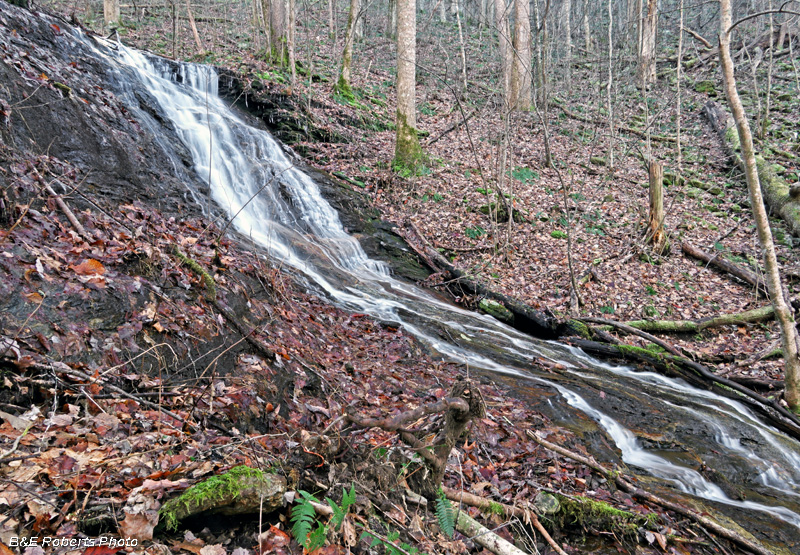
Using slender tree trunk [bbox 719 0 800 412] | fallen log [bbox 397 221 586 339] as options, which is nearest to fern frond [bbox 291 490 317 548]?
slender tree trunk [bbox 719 0 800 412]

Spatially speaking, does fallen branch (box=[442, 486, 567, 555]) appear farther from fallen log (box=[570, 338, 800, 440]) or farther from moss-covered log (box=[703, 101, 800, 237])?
moss-covered log (box=[703, 101, 800, 237])

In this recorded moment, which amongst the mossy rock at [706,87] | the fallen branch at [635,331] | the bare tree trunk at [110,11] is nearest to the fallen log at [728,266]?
the fallen branch at [635,331]

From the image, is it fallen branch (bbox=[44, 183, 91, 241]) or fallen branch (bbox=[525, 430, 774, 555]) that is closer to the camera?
fallen branch (bbox=[525, 430, 774, 555])

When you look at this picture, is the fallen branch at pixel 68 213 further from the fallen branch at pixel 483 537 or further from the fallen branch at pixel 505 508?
the fallen branch at pixel 483 537

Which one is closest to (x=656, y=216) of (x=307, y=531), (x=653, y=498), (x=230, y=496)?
(x=653, y=498)

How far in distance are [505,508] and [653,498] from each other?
1682mm

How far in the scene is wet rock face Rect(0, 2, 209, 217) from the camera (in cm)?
579

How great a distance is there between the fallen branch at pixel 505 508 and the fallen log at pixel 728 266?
8715mm

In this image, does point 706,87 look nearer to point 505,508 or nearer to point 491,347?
point 491,347

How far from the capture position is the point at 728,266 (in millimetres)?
10273

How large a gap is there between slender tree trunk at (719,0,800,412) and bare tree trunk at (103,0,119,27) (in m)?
19.3

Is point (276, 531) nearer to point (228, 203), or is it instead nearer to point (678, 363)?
point (678, 363)

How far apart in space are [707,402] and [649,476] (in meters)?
2.72

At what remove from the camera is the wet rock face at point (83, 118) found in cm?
579
